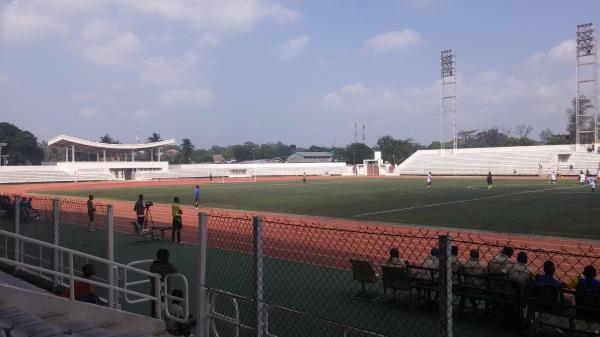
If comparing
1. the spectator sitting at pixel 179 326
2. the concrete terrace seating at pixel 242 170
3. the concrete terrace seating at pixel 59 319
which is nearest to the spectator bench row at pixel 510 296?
the spectator sitting at pixel 179 326

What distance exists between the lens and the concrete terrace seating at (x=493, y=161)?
226 feet

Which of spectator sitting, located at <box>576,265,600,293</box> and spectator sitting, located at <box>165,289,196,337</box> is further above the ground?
spectator sitting, located at <box>576,265,600,293</box>

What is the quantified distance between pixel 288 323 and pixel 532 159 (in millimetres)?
74212

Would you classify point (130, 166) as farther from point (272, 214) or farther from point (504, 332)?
point (504, 332)

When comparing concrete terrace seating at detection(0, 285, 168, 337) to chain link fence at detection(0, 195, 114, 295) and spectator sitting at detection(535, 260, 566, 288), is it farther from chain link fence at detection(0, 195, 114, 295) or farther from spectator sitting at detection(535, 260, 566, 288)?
spectator sitting at detection(535, 260, 566, 288)

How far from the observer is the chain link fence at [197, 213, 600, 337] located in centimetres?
475

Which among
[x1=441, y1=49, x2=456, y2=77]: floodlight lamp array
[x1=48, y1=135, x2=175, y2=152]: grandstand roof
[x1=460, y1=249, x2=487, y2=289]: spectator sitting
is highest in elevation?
[x1=441, y1=49, x2=456, y2=77]: floodlight lamp array

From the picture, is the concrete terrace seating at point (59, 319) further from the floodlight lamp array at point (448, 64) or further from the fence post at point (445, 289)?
the floodlight lamp array at point (448, 64)

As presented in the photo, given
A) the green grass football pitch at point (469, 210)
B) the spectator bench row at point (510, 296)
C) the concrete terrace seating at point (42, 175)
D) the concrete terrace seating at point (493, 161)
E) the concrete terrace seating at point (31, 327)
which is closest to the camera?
the concrete terrace seating at point (31, 327)

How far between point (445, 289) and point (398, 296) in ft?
18.9

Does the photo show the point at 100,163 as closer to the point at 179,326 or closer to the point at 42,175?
the point at 42,175

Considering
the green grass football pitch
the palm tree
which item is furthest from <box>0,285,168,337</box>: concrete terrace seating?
the palm tree

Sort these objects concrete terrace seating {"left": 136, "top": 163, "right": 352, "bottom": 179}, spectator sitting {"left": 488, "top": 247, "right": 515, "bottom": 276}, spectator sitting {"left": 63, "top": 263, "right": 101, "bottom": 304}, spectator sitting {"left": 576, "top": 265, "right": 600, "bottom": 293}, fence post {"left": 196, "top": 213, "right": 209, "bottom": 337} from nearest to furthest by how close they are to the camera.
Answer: fence post {"left": 196, "top": 213, "right": 209, "bottom": 337}
spectator sitting {"left": 576, "top": 265, "right": 600, "bottom": 293}
spectator sitting {"left": 63, "top": 263, "right": 101, "bottom": 304}
spectator sitting {"left": 488, "top": 247, "right": 515, "bottom": 276}
concrete terrace seating {"left": 136, "top": 163, "right": 352, "bottom": 179}

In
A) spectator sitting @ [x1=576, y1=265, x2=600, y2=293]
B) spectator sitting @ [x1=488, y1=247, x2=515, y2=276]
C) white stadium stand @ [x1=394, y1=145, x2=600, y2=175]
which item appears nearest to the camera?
→ spectator sitting @ [x1=576, y1=265, x2=600, y2=293]
